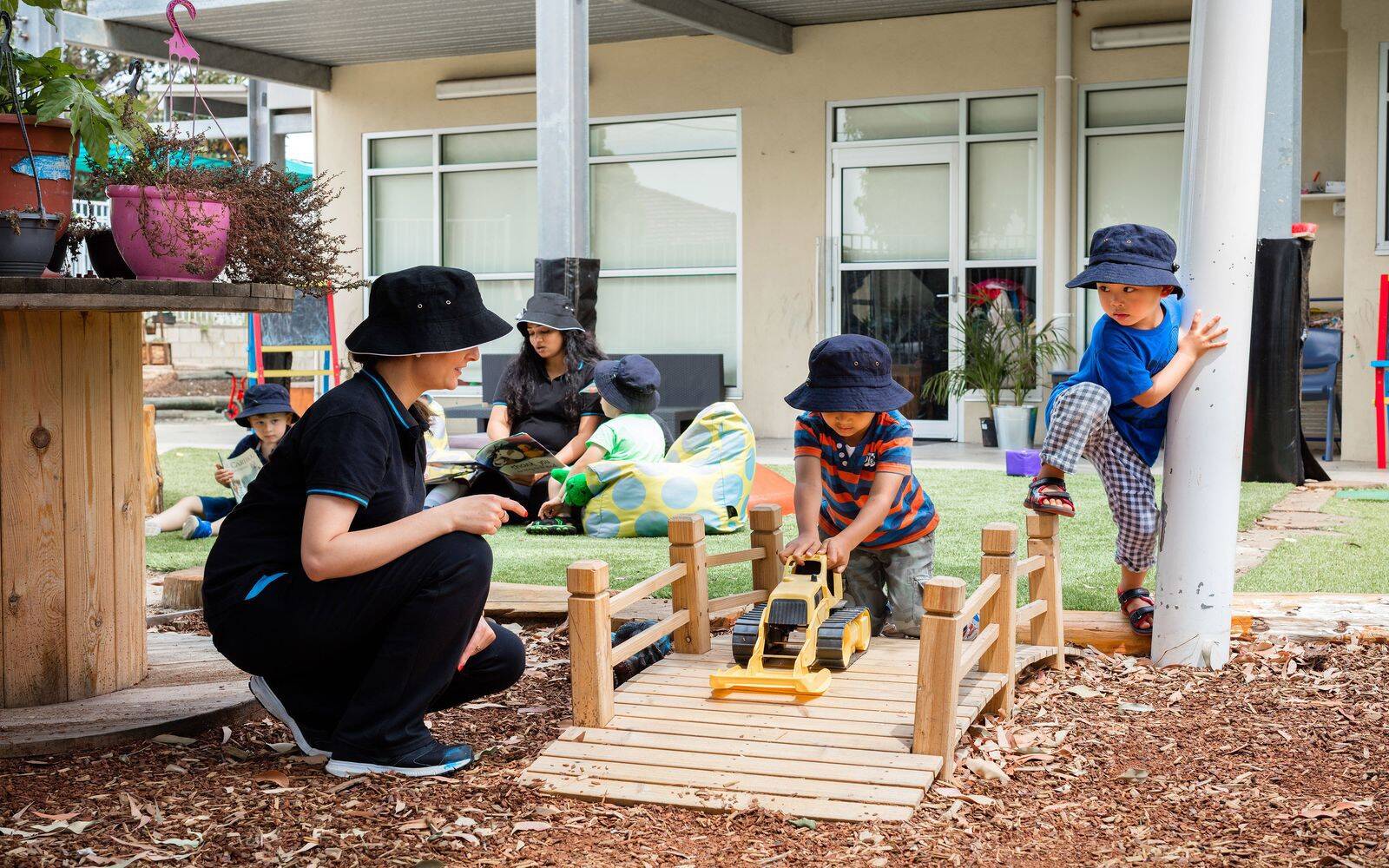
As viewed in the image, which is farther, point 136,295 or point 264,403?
point 264,403

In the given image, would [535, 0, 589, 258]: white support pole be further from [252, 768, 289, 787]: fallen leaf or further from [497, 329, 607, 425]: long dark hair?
[252, 768, 289, 787]: fallen leaf

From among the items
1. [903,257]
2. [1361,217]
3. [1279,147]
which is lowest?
[903,257]

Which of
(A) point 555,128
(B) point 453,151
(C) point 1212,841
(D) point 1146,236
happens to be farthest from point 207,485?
(C) point 1212,841

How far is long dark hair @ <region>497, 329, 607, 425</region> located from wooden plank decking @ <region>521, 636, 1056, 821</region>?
3882 mm

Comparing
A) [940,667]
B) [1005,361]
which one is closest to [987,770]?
[940,667]

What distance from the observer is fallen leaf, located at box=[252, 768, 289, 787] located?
11.1 feet

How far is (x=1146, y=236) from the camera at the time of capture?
14.5 ft

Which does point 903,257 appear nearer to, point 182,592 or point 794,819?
point 182,592

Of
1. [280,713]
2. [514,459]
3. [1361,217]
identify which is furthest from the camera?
[1361,217]

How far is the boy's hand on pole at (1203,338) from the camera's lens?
427cm

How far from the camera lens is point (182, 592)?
552 centimetres

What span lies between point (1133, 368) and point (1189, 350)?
0.17 m

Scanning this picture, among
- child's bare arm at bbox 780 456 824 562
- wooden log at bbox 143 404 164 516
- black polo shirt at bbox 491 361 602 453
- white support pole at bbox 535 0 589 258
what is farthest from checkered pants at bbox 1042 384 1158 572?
wooden log at bbox 143 404 164 516

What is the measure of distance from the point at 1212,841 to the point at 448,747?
1835 millimetres
